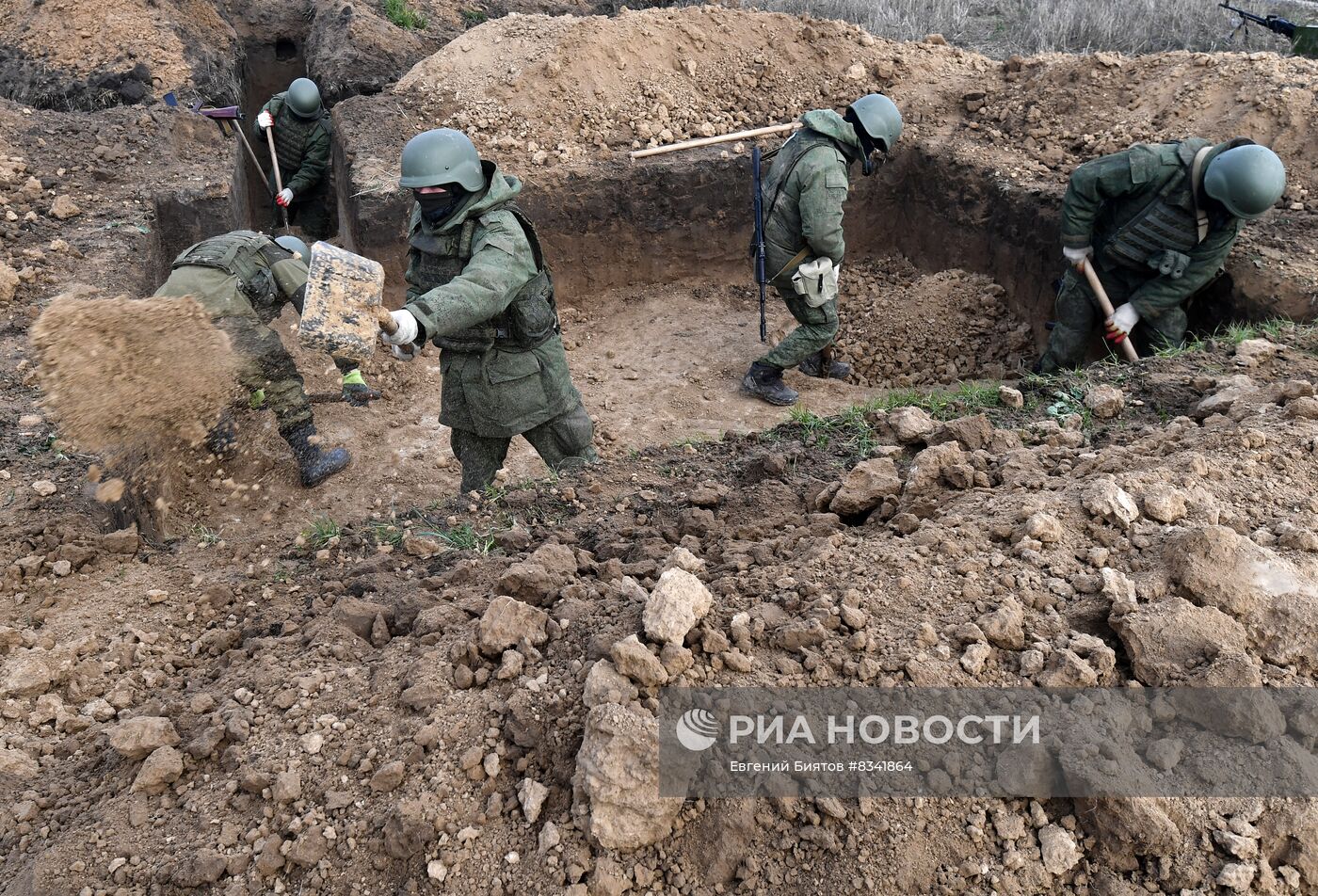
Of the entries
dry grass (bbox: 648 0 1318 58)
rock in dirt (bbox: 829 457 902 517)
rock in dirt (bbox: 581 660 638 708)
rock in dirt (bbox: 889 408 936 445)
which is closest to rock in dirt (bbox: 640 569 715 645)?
rock in dirt (bbox: 581 660 638 708)

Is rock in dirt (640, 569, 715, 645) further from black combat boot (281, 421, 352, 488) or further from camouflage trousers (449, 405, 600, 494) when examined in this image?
black combat boot (281, 421, 352, 488)

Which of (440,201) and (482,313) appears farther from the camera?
(440,201)

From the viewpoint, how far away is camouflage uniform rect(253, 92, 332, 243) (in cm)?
768

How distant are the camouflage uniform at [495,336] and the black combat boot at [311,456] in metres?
1.29

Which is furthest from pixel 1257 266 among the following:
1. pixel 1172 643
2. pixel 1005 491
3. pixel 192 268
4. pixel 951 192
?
pixel 192 268

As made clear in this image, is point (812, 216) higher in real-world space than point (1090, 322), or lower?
higher

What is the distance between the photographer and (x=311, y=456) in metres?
5.29

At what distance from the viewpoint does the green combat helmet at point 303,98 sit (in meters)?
7.40

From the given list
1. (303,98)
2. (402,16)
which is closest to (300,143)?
(303,98)

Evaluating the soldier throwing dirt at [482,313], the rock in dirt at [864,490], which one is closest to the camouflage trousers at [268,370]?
the soldier throwing dirt at [482,313]

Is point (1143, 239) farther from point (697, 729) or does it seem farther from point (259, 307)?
point (259, 307)

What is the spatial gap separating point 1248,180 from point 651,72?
468 centimetres

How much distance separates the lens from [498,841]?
1872 millimetres

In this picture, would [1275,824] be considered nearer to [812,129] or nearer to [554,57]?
[812,129]
